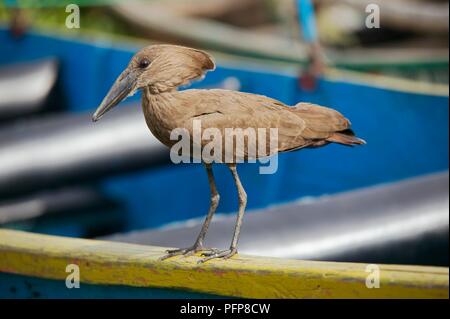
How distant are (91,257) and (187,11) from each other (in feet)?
17.4

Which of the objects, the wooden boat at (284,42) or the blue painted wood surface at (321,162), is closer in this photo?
the blue painted wood surface at (321,162)

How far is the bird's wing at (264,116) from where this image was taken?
58.8 inches

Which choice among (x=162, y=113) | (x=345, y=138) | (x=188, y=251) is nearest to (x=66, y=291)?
(x=188, y=251)

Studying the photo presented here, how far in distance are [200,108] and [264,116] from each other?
10 cm

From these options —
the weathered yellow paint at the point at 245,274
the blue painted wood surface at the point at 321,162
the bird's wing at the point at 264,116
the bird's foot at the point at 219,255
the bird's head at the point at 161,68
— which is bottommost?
the weathered yellow paint at the point at 245,274

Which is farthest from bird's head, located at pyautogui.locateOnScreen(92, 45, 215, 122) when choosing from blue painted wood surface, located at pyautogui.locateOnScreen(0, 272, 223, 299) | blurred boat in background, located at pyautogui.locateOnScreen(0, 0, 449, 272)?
blurred boat in background, located at pyautogui.locateOnScreen(0, 0, 449, 272)

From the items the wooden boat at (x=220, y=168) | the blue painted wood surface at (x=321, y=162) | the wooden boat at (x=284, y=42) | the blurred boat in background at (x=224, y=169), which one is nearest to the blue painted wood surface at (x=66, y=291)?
the blurred boat in background at (x=224, y=169)

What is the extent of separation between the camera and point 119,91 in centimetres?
147

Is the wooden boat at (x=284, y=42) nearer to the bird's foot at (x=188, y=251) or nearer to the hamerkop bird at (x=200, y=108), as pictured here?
the bird's foot at (x=188, y=251)

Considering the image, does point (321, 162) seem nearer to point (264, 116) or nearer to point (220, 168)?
point (220, 168)

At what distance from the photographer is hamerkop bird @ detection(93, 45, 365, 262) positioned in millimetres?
1486

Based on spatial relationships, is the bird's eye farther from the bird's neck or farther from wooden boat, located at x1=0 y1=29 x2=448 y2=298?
wooden boat, located at x1=0 y1=29 x2=448 y2=298

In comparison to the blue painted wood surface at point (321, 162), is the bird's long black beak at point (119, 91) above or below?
below

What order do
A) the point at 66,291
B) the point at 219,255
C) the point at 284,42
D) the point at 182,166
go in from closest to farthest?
the point at 219,255, the point at 66,291, the point at 182,166, the point at 284,42
